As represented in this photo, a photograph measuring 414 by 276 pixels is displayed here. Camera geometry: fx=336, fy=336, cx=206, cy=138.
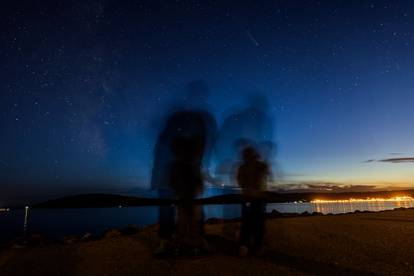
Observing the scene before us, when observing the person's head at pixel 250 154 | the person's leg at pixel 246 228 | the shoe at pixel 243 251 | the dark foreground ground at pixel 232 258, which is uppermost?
the person's head at pixel 250 154

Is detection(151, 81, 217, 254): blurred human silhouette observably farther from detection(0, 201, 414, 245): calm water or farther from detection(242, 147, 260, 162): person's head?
detection(0, 201, 414, 245): calm water

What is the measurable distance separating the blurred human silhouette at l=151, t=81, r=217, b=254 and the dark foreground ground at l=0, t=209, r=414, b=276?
54 cm

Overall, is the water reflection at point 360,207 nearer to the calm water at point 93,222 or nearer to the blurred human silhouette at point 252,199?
the calm water at point 93,222

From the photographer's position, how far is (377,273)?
4629 mm

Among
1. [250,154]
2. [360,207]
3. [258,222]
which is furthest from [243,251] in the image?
[360,207]

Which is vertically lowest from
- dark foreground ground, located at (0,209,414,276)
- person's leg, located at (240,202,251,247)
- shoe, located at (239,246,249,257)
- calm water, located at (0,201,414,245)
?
calm water, located at (0,201,414,245)

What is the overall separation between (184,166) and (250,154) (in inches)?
49.5

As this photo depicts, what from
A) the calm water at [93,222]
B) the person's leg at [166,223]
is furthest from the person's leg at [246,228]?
the calm water at [93,222]

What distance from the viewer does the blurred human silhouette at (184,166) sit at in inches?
226

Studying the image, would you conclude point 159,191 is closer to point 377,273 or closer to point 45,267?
point 45,267

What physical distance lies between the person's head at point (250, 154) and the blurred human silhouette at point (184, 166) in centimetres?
66

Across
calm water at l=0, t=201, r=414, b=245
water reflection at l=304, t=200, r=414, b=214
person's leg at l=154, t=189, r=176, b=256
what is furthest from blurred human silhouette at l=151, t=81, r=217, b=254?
water reflection at l=304, t=200, r=414, b=214

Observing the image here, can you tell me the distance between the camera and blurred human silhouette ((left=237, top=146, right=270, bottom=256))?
19.5 feet

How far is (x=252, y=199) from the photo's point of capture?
5996mm
